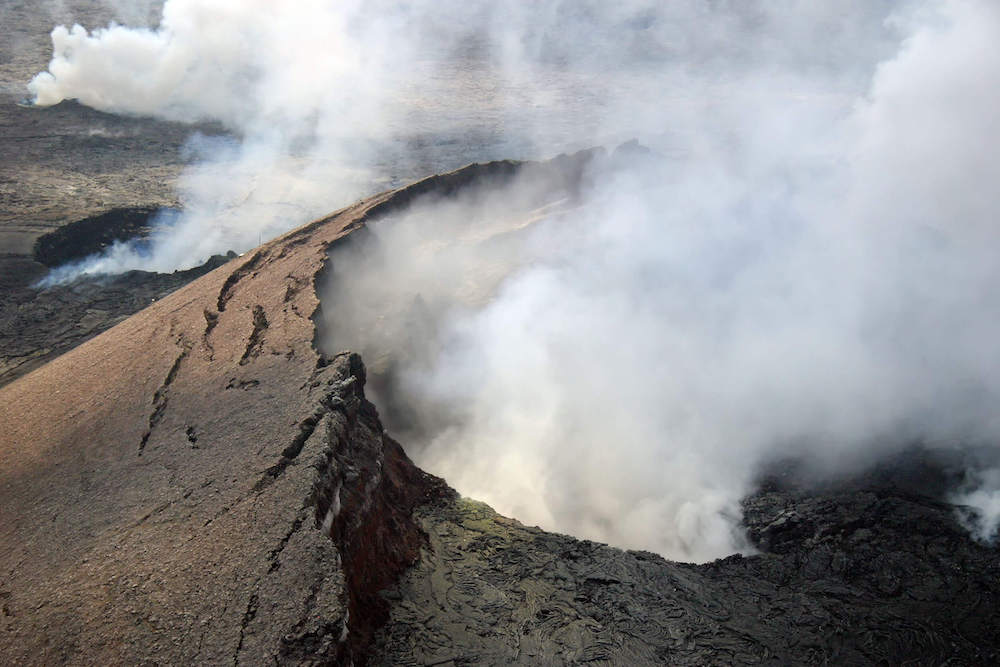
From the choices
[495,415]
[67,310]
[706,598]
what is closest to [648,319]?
[495,415]

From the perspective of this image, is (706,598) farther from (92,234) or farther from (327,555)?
(92,234)

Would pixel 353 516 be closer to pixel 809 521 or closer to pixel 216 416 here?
pixel 216 416

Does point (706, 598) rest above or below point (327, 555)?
above

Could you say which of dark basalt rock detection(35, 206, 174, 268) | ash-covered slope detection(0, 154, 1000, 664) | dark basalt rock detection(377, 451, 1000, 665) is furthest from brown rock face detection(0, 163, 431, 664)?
dark basalt rock detection(35, 206, 174, 268)

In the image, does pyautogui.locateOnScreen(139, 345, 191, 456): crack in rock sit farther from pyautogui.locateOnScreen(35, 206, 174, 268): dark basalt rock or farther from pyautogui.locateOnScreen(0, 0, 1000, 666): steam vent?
pyautogui.locateOnScreen(35, 206, 174, 268): dark basalt rock

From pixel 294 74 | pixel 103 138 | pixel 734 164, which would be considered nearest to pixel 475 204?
pixel 734 164
